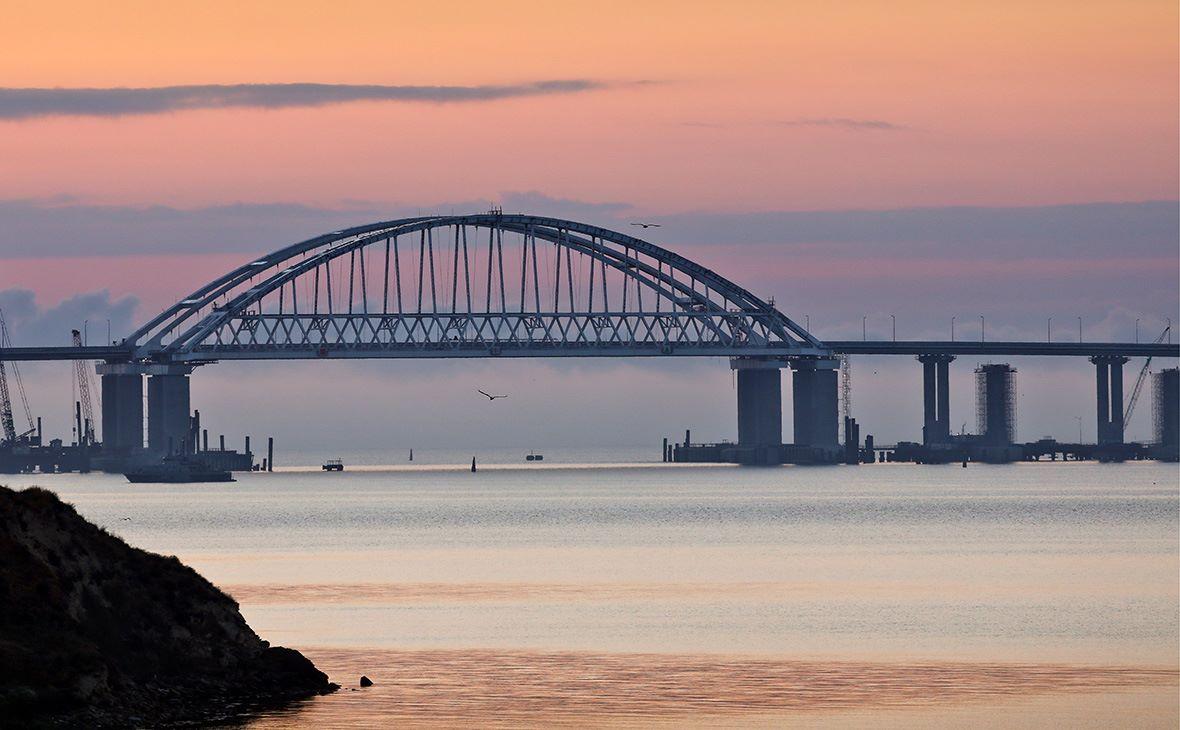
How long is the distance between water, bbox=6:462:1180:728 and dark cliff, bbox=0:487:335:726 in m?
1.71

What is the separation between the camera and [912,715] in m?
43.5

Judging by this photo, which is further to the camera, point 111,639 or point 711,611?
point 711,611

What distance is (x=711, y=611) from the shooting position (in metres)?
63.3

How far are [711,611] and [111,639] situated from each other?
934 inches

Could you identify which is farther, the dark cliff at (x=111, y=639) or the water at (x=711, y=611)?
the water at (x=711, y=611)

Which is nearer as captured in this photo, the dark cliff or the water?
the dark cliff

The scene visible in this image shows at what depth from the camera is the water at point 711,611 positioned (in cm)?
4525

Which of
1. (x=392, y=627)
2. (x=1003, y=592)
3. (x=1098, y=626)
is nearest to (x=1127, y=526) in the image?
(x=1003, y=592)

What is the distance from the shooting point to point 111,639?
1695 inches

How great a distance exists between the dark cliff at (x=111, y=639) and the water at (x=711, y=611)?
1.71 meters

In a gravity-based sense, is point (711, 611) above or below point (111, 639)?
below

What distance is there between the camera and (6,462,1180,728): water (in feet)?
148

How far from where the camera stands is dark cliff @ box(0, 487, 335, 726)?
131 feet

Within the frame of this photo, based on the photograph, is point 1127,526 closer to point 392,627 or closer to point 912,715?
point 392,627
